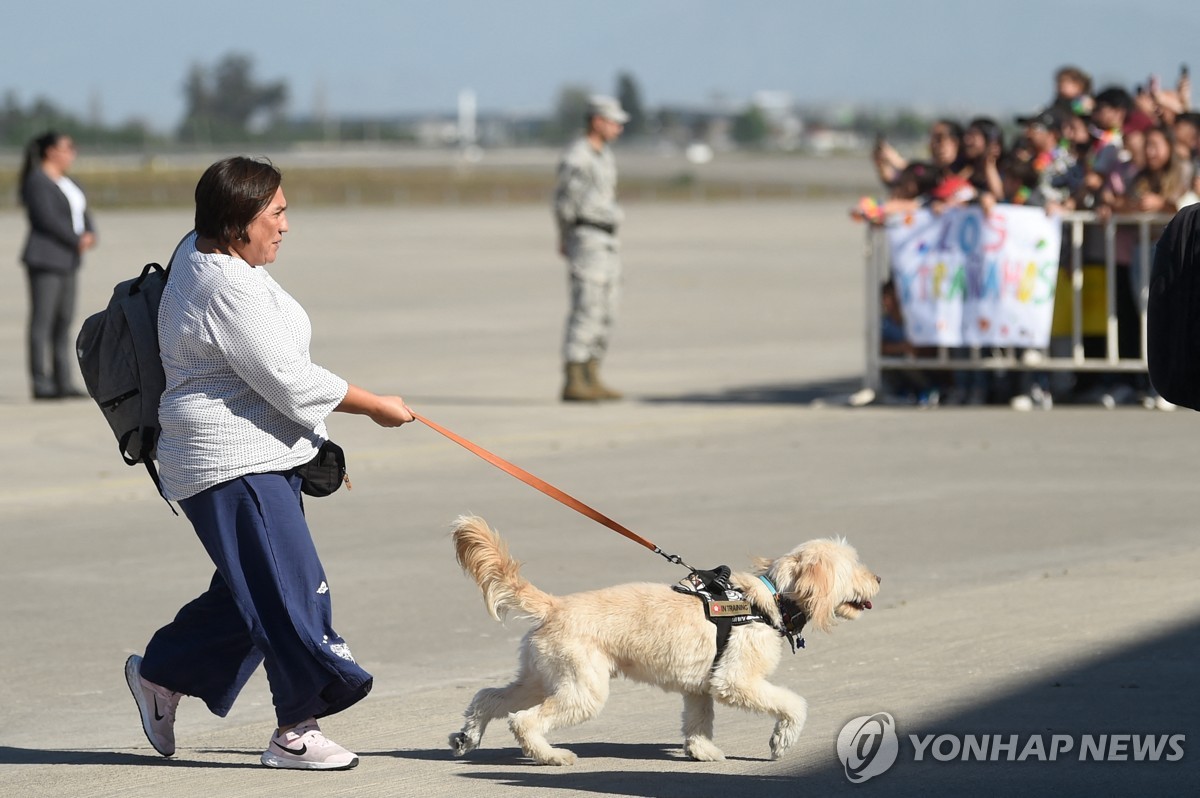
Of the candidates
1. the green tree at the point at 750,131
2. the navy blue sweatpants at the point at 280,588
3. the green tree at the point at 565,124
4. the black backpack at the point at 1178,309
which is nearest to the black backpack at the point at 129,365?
the navy blue sweatpants at the point at 280,588

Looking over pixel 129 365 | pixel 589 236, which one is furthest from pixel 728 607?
pixel 589 236

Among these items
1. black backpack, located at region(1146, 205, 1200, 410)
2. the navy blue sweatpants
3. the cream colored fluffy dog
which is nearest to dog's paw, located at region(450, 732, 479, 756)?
the cream colored fluffy dog

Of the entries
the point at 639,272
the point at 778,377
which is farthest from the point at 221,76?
the point at 778,377

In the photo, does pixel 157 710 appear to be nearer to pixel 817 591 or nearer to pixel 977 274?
pixel 817 591

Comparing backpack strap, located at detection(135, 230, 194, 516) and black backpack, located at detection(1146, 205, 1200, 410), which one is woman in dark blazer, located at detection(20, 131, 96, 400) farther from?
black backpack, located at detection(1146, 205, 1200, 410)

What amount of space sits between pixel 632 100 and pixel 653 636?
17804cm

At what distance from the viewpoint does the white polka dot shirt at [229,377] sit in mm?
5082

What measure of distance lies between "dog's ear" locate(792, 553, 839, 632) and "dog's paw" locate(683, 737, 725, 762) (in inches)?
20.4

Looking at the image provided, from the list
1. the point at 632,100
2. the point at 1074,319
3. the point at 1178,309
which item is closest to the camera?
the point at 1178,309

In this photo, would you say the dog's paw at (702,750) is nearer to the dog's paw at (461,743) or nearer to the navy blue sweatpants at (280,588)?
the dog's paw at (461,743)

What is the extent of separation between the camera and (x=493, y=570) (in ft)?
17.3

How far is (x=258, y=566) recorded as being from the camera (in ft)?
17.0

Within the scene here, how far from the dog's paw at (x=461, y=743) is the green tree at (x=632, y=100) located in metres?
167

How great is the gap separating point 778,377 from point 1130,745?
1081cm
